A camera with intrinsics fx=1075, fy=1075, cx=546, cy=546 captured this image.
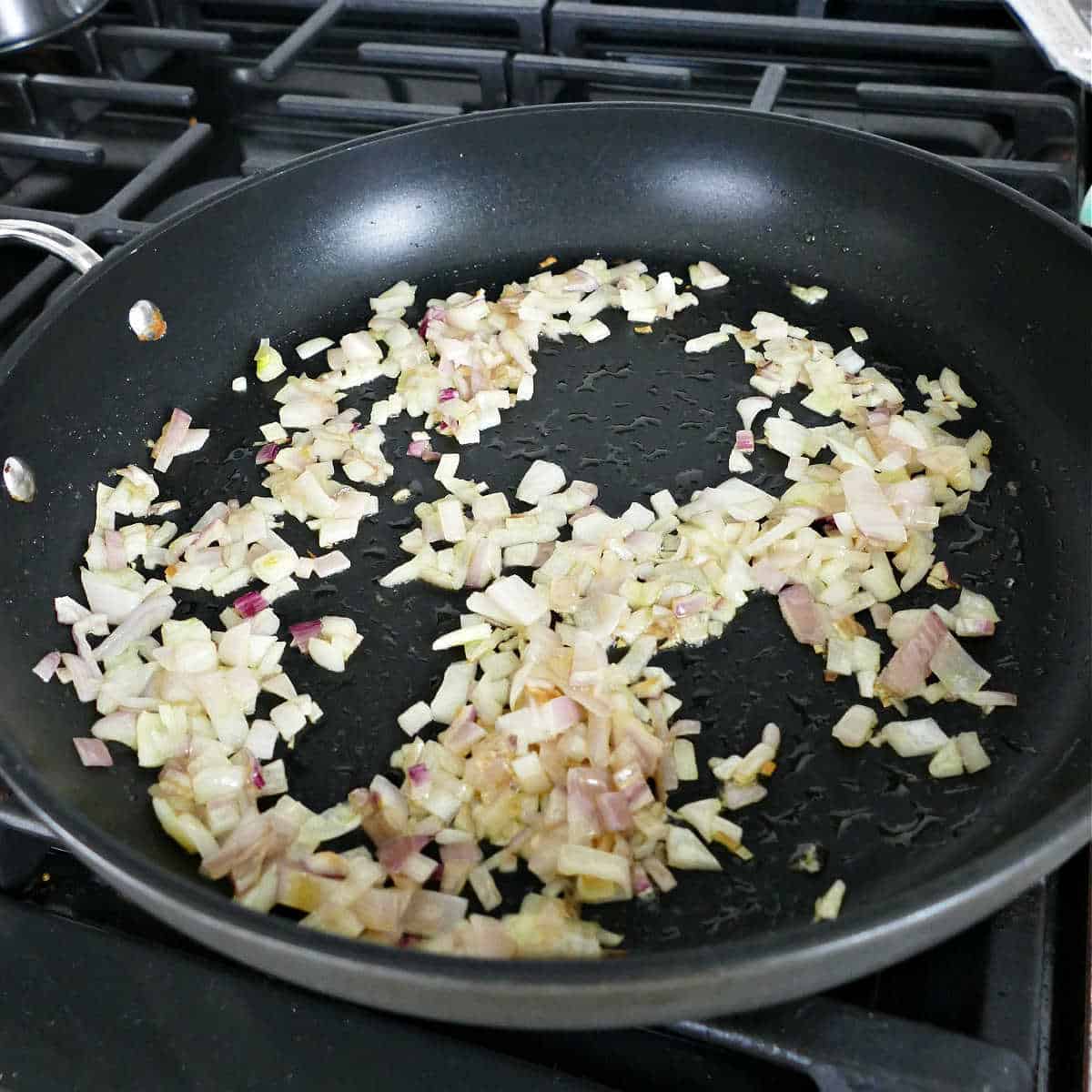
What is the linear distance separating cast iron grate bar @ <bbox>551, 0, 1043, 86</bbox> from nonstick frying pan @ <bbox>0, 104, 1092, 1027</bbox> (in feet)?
0.85

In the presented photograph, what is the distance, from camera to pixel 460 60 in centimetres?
141

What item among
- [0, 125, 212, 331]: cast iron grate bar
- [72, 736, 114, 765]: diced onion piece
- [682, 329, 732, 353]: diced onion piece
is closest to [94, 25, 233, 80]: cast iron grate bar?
[0, 125, 212, 331]: cast iron grate bar

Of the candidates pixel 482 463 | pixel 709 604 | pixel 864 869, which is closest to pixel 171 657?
pixel 482 463

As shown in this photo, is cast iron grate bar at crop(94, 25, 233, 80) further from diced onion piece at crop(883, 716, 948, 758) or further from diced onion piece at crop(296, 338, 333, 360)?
diced onion piece at crop(883, 716, 948, 758)

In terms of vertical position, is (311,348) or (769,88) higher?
(769,88)

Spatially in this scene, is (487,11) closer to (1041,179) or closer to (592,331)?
(592,331)

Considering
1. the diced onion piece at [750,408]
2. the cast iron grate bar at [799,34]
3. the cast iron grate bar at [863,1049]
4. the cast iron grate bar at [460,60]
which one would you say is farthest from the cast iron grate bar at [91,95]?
the cast iron grate bar at [863,1049]

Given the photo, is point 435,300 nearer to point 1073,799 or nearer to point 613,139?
point 613,139

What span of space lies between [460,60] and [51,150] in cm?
53

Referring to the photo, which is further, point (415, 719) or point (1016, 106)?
point (1016, 106)

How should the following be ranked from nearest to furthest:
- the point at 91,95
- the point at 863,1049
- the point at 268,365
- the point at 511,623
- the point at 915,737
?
the point at 863,1049
the point at 915,737
the point at 511,623
the point at 268,365
the point at 91,95

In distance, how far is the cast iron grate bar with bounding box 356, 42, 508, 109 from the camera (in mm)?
1409

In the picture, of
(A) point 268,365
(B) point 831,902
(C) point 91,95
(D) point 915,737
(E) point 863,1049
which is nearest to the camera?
(E) point 863,1049

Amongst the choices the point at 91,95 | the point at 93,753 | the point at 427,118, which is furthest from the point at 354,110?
the point at 93,753
